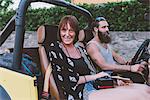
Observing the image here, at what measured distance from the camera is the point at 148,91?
9.41ft

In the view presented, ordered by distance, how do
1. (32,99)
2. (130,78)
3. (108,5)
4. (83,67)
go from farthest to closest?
(108,5) → (130,78) → (83,67) → (32,99)

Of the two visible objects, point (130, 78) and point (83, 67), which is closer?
point (83, 67)

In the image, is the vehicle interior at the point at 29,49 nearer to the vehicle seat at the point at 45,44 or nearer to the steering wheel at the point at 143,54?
the vehicle seat at the point at 45,44

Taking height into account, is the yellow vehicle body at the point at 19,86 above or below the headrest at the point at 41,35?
below

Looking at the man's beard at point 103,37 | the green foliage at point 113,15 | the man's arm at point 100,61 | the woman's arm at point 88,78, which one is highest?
the green foliage at point 113,15

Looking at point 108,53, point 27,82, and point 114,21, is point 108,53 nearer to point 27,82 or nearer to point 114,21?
point 27,82

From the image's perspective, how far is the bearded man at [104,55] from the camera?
332 centimetres

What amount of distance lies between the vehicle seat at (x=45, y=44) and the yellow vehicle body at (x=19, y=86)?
0.28m

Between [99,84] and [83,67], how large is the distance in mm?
278

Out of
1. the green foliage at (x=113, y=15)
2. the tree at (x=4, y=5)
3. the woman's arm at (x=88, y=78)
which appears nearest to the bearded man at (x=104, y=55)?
the woman's arm at (x=88, y=78)

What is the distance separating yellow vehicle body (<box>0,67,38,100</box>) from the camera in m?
2.57

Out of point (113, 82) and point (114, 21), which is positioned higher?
point (114, 21)

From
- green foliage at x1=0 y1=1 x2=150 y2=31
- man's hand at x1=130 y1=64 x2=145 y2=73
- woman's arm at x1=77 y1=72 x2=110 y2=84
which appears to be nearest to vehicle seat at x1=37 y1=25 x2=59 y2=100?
woman's arm at x1=77 y1=72 x2=110 y2=84

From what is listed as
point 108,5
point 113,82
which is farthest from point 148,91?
point 108,5
